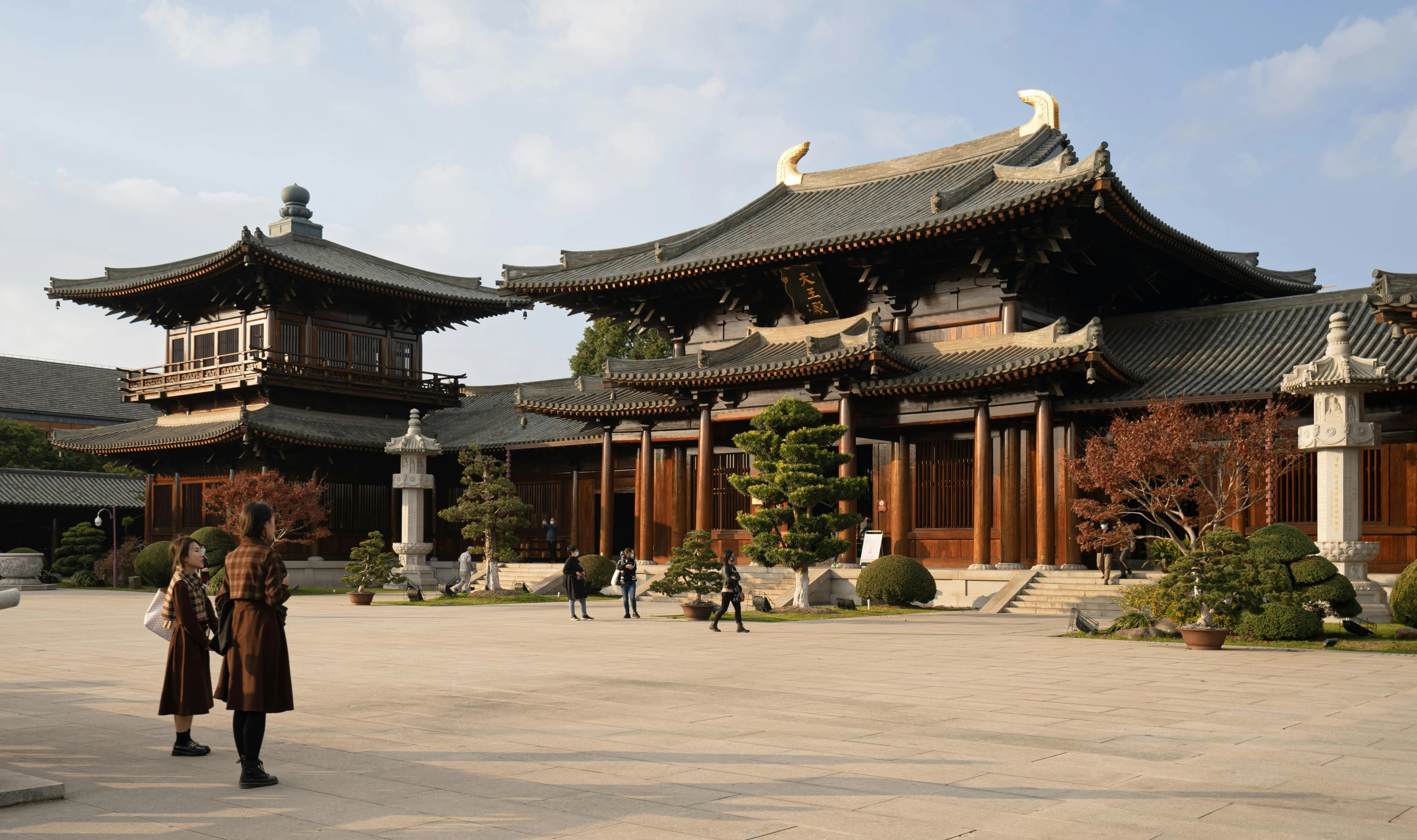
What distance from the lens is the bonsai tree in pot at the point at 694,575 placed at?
78.4 feet

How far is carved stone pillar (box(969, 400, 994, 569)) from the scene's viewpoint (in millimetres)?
27906

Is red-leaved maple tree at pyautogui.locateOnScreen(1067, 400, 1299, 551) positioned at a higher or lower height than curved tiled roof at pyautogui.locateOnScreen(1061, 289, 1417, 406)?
lower

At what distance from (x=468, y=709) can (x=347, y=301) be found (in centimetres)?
3438

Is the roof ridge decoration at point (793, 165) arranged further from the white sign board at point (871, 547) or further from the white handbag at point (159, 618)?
the white handbag at point (159, 618)

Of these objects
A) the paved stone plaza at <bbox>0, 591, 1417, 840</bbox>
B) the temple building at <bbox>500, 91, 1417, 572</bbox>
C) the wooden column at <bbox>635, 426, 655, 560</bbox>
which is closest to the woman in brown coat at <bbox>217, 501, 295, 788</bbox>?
the paved stone plaza at <bbox>0, 591, 1417, 840</bbox>

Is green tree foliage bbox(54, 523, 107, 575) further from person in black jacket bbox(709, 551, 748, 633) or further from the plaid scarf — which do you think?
the plaid scarf

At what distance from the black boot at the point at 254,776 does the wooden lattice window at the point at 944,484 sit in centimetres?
2296

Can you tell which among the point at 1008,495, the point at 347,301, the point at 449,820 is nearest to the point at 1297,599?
the point at 1008,495

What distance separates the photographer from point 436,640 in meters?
18.8

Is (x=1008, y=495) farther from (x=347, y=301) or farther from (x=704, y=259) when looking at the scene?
(x=347, y=301)

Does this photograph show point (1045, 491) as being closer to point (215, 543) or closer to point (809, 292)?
point (809, 292)

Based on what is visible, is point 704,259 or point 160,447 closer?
point 704,259

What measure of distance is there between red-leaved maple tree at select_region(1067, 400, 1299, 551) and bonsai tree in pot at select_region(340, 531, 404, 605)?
Result: 16.8 meters

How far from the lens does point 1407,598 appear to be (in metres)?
18.6
